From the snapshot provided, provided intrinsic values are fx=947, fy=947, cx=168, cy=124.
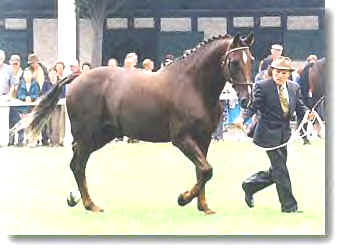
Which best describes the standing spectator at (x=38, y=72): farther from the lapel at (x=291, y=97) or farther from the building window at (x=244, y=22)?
the lapel at (x=291, y=97)

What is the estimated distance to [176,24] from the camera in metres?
19.1

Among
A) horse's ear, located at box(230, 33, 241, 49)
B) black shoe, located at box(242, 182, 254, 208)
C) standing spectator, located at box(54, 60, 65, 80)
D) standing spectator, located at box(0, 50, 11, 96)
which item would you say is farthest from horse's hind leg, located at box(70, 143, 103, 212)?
Answer: standing spectator, located at box(0, 50, 11, 96)

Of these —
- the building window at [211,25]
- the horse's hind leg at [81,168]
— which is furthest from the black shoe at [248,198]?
the building window at [211,25]

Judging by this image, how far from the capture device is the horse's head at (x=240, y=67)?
878cm

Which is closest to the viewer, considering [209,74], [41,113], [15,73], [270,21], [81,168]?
[209,74]

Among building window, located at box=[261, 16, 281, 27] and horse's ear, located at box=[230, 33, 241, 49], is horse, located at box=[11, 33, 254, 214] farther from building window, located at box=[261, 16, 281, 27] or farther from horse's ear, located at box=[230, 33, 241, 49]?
building window, located at box=[261, 16, 281, 27]

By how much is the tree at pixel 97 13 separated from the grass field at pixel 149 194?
2084 millimetres

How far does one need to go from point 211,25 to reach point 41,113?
9048mm

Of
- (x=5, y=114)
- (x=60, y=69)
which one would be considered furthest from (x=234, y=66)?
(x=5, y=114)

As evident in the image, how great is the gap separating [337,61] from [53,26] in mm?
12656

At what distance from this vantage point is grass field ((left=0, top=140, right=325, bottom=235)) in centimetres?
866

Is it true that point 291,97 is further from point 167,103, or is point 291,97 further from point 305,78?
point 305,78

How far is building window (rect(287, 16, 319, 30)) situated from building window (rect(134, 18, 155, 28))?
3.35 metres

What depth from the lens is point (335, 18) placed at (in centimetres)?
793
